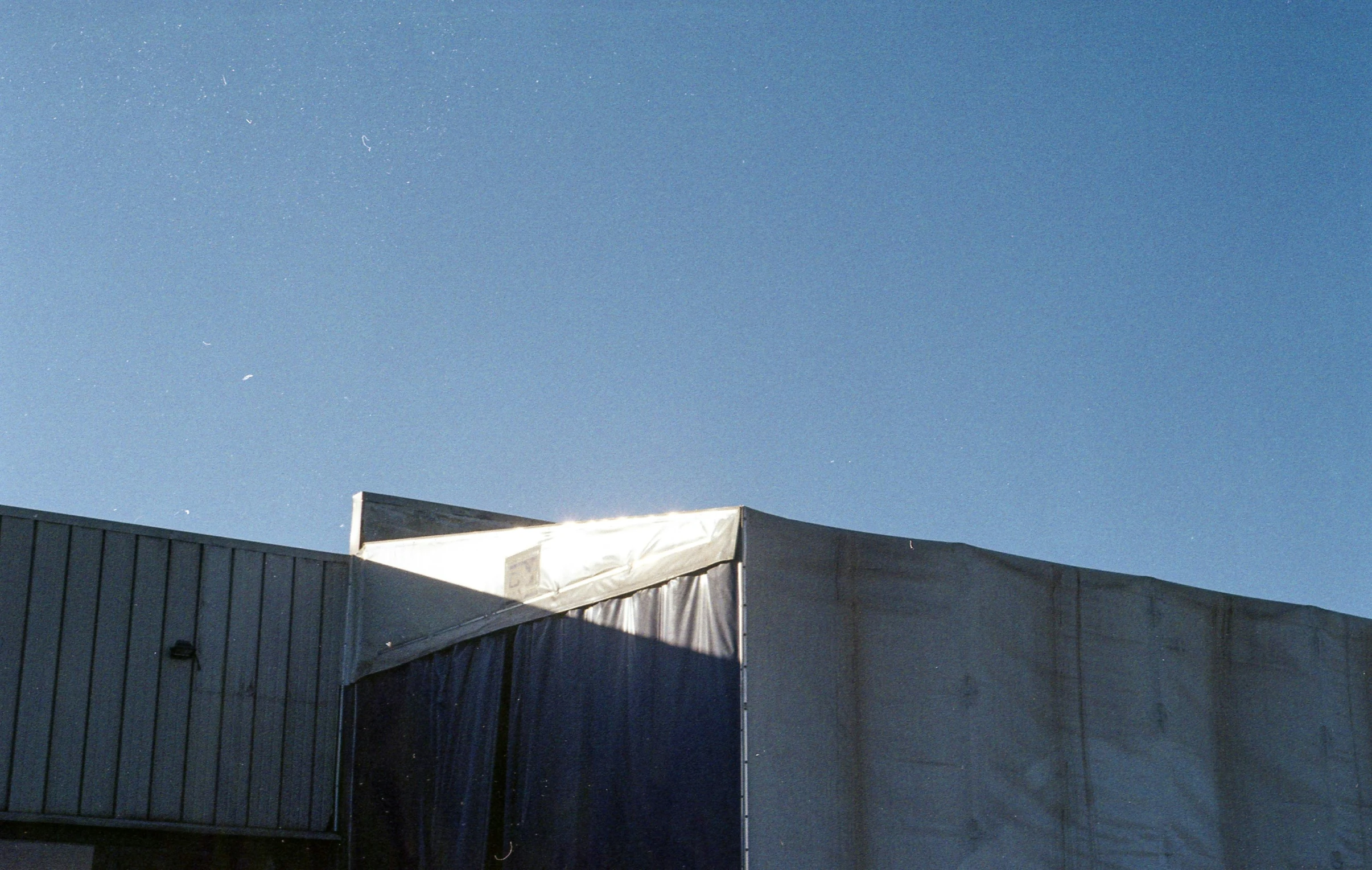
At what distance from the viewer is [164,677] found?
1093 centimetres

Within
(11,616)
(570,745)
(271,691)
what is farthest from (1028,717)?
(11,616)

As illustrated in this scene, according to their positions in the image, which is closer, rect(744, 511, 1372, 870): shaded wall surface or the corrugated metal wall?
rect(744, 511, 1372, 870): shaded wall surface

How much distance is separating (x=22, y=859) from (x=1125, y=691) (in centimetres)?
707

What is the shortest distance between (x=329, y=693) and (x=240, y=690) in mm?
692

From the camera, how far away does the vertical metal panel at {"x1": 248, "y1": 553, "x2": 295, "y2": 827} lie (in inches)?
441

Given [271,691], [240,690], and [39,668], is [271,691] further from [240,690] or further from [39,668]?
[39,668]

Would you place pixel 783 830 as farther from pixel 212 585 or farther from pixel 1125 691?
pixel 212 585

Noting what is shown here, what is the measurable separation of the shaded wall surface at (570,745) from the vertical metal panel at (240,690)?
82cm

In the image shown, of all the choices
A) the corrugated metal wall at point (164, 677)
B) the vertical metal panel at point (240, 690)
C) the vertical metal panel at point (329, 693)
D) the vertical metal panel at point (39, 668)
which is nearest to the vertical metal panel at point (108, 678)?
the corrugated metal wall at point (164, 677)

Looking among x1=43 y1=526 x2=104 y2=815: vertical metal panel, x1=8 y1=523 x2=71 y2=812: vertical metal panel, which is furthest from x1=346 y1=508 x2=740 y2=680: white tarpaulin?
x1=8 y1=523 x2=71 y2=812: vertical metal panel

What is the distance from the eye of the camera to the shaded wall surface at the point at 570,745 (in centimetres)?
822

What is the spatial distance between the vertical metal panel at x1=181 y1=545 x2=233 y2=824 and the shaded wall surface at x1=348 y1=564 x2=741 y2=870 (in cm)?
102

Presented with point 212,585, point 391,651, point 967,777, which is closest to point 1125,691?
point 967,777

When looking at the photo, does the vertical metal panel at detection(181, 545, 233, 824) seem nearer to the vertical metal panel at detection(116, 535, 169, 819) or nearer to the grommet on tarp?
the grommet on tarp
